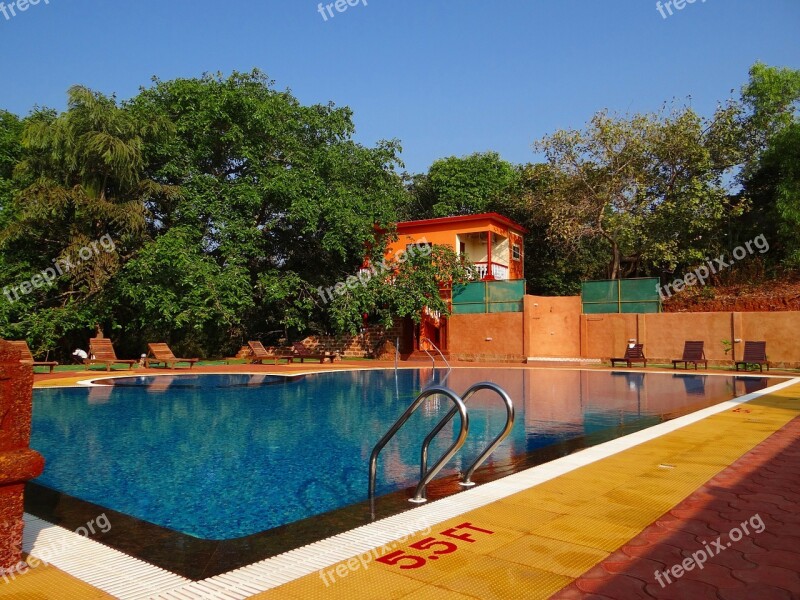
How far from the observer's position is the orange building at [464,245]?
1072 inches

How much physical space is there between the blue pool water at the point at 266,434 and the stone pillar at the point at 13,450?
→ 1.95 metres

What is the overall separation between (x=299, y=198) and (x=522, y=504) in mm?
21230

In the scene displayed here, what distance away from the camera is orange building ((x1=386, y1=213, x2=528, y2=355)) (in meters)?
27.2

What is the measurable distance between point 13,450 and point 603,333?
2350 cm

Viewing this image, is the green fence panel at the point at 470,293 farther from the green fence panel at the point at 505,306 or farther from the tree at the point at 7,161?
the tree at the point at 7,161

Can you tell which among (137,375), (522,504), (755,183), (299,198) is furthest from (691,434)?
(755,183)

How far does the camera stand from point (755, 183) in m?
29.7

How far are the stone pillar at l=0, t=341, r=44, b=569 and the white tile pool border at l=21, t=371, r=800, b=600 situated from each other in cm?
33

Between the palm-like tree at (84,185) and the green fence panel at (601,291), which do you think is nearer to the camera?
the palm-like tree at (84,185)

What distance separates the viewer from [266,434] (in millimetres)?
8578

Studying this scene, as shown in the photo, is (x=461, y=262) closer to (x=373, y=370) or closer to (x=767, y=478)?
(x=373, y=370)

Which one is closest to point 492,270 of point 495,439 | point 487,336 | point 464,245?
point 464,245

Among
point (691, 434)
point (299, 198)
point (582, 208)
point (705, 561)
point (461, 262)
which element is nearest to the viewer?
point (705, 561)

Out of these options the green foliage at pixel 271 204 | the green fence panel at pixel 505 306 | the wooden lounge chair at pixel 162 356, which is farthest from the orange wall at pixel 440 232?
the wooden lounge chair at pixel 162 356
